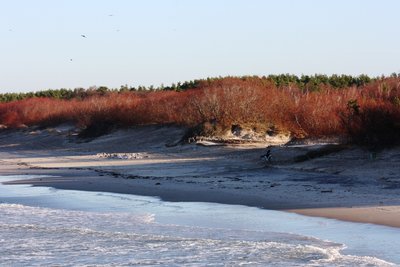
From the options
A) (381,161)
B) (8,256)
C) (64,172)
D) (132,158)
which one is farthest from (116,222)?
(132,158)

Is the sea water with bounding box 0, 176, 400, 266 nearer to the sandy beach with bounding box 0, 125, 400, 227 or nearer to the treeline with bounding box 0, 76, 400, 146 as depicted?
the sandy beach with bounding box 0, 125, 400, 227

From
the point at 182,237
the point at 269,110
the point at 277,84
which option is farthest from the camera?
the point at 277,84

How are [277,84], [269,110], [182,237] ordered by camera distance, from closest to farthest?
[182,237]
[269,110]
[277,84]

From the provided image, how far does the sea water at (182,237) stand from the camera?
9812 millimetres

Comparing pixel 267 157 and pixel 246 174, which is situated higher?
pixel 267 157

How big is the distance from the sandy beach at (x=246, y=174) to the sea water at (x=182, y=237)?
33.3 inches

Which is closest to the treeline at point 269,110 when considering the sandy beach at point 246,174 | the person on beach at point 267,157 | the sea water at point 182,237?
the sandy beach at point 246,174

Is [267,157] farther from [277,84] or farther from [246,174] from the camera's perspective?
[277,84]

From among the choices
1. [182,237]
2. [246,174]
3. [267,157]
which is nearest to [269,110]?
[267,157]

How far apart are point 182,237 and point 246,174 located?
7752 millimetres

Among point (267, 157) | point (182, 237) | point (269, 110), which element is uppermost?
point (269, 110)

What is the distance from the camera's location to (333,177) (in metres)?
17.1

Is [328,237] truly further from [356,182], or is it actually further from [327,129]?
[327,129]

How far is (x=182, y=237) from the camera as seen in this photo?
37.8ft
